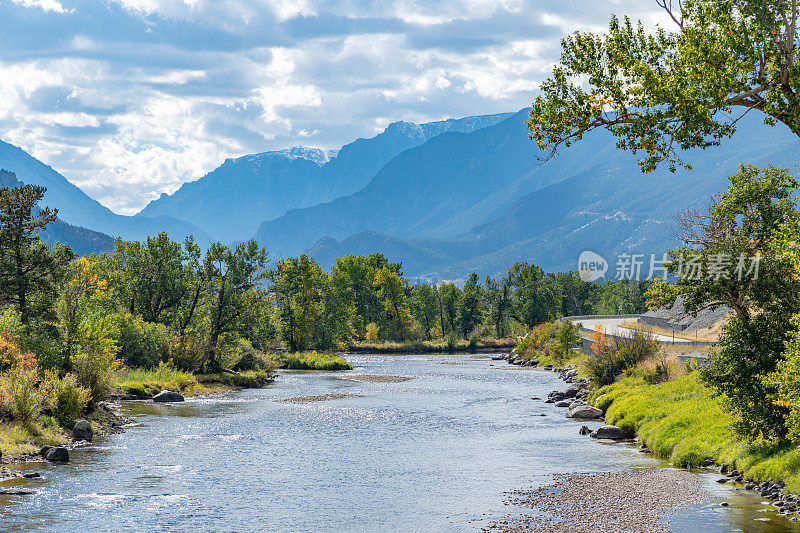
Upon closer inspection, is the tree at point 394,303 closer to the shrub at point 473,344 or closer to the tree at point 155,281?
the shrub at point 473,344

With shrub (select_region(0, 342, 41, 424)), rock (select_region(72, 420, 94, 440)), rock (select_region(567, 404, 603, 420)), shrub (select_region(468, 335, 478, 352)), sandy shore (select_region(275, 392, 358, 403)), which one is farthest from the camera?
shrub (select_region(468, 335, 478, 352))

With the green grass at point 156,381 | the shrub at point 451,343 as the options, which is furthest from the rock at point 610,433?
the shrub at point 451,343

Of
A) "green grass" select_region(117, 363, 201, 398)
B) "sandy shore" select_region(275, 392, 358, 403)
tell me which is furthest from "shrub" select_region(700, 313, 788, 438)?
"green grass" select_region(117, 363, 201, 398)

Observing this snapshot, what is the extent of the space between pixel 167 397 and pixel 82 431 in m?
18.8

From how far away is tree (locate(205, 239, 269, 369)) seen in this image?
74.1 metres

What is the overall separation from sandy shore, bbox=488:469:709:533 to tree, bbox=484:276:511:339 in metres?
130

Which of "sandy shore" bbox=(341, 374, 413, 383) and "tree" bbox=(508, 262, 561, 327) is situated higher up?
"tree" bbox=(508, 262, 561, 327)

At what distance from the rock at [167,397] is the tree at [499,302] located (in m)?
109

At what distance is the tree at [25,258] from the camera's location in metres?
44.2

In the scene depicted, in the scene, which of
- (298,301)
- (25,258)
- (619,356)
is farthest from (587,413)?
(298,301)

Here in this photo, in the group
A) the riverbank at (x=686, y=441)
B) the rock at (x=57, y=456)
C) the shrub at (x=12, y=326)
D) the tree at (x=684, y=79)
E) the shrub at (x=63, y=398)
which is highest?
the tree at (x=684, y=79)

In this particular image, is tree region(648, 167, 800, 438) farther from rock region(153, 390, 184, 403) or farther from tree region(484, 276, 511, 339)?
tree region(484, 276, 511, 339)

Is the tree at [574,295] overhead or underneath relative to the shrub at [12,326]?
overhead

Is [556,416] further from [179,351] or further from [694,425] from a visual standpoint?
[179,351]
